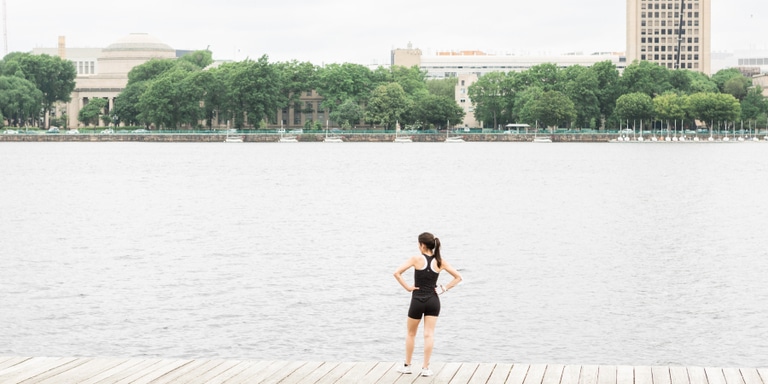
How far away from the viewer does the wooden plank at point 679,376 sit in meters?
15.3

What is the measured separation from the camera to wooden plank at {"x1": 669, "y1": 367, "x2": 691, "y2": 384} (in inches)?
603

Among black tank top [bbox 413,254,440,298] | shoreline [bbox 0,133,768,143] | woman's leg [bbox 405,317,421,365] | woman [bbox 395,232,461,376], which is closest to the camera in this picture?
woman [bbox 395,232,461,376]

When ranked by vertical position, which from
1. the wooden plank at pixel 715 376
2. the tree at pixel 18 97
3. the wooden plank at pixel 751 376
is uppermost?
the tree at pixel 18 97

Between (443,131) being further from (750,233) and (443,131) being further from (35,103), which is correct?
(750,233)

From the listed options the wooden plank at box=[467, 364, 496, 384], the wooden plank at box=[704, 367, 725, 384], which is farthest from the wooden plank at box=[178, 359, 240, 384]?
the wooden plank at box=[704, 367, 725, 384]

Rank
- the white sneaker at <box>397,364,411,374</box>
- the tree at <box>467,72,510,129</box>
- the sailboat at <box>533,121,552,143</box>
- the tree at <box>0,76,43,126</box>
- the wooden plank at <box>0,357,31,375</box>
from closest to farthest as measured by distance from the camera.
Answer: the white sneaker at <box>397,364,411,374</box>
the wooden plank at <box>0,357,31,375</box>
the tree at <box>0,76,43,126</box>
the tree at <box>467,72,510,129</box>
the sailboat at <box>533,121,552,143</box>

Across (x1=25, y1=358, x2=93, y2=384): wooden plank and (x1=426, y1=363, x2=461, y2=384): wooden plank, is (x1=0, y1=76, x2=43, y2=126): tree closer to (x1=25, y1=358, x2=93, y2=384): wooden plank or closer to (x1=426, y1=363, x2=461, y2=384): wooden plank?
(x1=25, y1=358, x2=93, y2=384): wooden plank

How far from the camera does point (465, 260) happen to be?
39.0 metres

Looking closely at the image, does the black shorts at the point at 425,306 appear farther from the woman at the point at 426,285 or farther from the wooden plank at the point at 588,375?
the wooden plank at the point at 588,375

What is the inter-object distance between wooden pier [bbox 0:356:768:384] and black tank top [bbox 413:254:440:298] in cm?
110

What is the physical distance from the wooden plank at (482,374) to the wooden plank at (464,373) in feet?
0.14

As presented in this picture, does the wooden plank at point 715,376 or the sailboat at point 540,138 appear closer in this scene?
the wooden plank at point 715,376

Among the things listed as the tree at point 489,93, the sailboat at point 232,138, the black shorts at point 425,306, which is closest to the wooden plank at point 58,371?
the black shorts at point 425,306

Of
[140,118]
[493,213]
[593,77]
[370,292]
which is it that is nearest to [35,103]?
[140,118]
